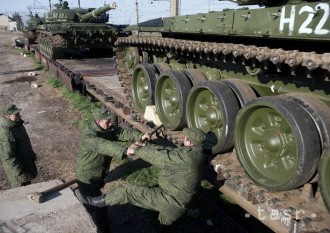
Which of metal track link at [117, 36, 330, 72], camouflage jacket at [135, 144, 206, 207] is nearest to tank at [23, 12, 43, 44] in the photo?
metal track link at [117, 36, 330, 72]

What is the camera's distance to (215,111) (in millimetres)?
5766

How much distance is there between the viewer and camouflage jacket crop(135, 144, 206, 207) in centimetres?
433

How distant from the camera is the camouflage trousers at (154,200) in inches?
176

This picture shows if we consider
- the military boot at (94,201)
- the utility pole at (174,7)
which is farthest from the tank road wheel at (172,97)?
the utility pole at (174,7)

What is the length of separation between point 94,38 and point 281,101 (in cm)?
1417

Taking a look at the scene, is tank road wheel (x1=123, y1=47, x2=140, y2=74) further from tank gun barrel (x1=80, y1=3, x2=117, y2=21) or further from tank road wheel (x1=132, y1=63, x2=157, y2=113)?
tank gun barrel (x1=80, y1=3, x2=117, y2=21)

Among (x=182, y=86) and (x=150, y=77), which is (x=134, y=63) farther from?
(x=182, y=86)

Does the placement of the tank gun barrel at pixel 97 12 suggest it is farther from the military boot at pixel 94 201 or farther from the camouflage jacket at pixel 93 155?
the military boot at pixel 94 201

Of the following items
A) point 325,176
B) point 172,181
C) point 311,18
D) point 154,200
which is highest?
point 311,18

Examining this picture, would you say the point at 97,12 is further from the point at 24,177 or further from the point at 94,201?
the point at 94,201

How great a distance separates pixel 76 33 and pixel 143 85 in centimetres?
952

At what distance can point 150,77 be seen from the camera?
24.6 feet

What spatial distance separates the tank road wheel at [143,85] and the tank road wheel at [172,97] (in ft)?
1.23

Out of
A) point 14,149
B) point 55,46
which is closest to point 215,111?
point 14,149
